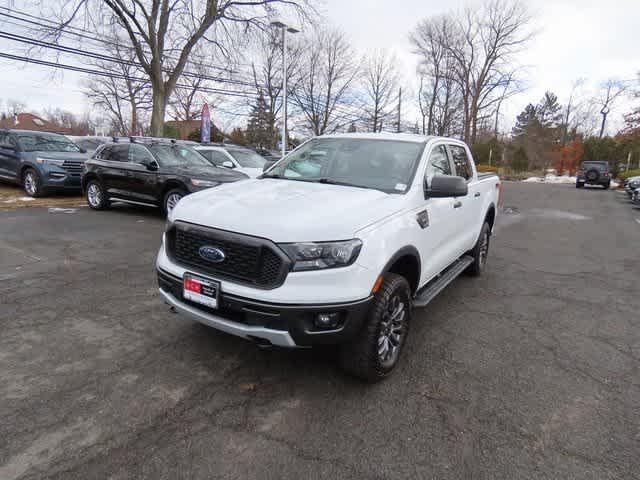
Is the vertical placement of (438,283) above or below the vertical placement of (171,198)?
below

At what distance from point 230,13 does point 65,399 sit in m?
19.3

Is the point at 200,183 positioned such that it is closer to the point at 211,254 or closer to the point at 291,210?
the point at 211,254

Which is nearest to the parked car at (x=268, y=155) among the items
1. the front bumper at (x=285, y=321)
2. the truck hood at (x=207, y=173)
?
the truck hood at (x=207, y=173)

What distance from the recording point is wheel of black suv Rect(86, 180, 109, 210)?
967cm

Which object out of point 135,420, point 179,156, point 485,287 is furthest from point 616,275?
point 179,156

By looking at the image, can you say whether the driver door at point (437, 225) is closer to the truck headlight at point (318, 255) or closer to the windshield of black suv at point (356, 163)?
the windshield of black suv at point (356, 163)

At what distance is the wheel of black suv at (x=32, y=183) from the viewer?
10.9 metres

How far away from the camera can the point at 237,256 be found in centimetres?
259

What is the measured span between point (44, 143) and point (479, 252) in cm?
1227

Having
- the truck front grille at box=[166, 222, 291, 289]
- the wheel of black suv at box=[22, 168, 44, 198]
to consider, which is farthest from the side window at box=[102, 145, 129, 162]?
the truck front grille at box=[166, 222, 291, 289]

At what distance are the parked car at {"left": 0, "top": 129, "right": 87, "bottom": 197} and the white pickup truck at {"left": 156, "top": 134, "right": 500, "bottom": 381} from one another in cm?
982

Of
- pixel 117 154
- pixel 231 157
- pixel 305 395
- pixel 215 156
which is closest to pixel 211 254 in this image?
pixel 305 395

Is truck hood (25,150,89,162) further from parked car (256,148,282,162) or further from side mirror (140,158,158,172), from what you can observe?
parked car (256,148,282,162)

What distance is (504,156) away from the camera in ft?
161
